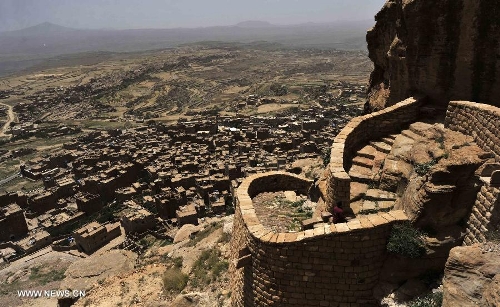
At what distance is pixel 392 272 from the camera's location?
7.66m

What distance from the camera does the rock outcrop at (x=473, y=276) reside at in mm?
5516

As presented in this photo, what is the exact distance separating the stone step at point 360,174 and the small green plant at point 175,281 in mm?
7691

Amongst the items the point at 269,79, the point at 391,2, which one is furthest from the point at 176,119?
the point at 391,2

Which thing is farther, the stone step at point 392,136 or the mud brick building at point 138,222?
the mud brick building at point 138,222

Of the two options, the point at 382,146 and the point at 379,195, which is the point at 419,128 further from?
the point at 379,195

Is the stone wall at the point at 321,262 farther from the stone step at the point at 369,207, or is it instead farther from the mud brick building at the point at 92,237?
the mud brick building at the point at 92,237

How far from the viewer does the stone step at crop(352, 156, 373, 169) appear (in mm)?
10812

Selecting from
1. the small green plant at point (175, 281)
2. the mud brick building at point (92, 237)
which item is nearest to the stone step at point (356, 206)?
the small green plant at point (175, 281)

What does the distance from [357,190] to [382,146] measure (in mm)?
2460

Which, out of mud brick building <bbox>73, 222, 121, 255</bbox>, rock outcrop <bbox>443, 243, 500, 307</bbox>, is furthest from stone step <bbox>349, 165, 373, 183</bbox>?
mud brick building <bbox>73, 222, 121, 255</bbox>

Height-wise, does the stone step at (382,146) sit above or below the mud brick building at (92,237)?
above

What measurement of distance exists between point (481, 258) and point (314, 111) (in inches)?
3305

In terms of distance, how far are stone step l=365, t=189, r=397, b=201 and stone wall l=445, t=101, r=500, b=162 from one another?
226 cm

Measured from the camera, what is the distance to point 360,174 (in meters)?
10.3
